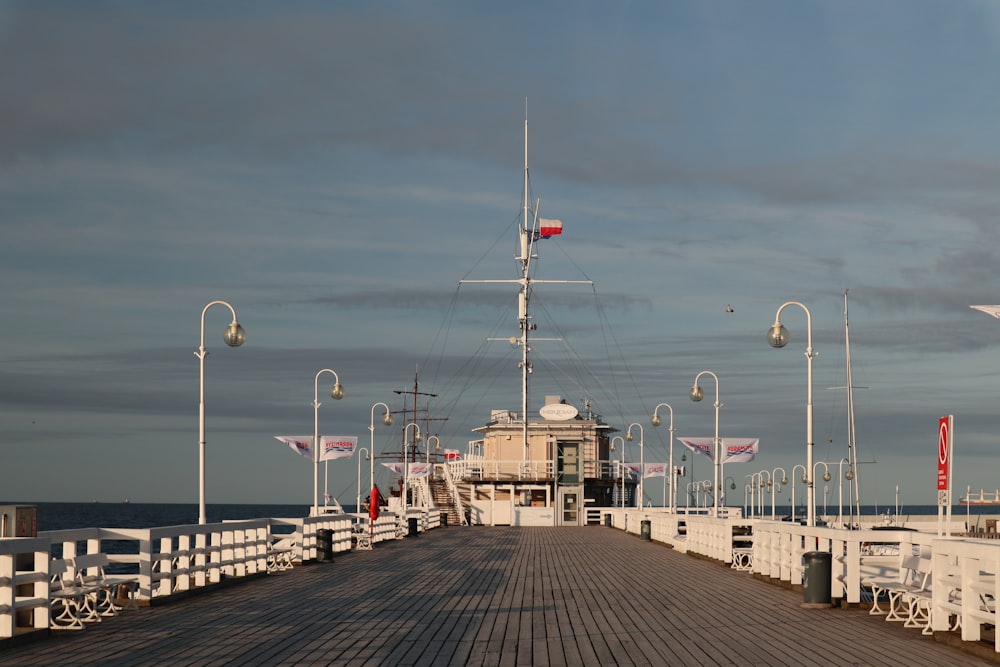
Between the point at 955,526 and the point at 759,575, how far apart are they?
39543 mm

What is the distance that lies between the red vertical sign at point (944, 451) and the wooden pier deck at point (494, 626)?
6.57 ft

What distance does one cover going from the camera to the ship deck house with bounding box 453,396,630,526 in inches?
2768

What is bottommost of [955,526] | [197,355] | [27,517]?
[955,526]

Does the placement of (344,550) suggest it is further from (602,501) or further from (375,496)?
(602,501)

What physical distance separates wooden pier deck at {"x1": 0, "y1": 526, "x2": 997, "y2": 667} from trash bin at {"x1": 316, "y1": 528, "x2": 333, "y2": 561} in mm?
3459

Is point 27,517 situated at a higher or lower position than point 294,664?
higher

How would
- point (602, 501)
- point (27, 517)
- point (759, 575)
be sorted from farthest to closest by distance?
1. point (602, 501)
2. point (759, 575)
3. point (27, 517)

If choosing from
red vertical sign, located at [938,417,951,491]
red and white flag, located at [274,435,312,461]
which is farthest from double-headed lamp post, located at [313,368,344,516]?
red vertical sign, located at [938,417,951,491]

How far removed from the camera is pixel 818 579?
19.8m

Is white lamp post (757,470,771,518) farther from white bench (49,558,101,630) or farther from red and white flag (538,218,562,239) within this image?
white bench (49,558,101,630)

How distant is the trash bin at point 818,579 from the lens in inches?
778

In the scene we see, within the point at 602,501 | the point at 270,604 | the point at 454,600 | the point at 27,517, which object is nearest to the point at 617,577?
the point at 454,600

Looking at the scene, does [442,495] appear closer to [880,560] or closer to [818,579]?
[880,560]

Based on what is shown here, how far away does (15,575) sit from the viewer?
14594 mm
